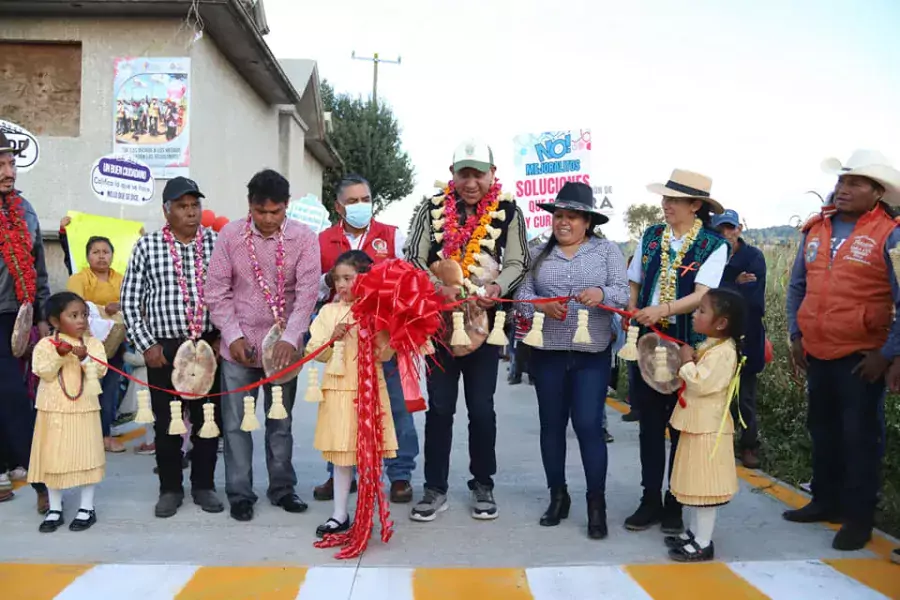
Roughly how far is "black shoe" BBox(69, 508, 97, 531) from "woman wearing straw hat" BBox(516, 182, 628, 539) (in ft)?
8.88

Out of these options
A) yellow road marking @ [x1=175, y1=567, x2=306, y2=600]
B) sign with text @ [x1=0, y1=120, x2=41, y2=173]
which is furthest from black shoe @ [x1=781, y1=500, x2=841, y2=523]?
sign with text @ [x1=0, y1=120, x2=41, y2=173]

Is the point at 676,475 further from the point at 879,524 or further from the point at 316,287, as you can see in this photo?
the point at 316,287

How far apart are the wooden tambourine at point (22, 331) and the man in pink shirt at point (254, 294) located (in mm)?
1267

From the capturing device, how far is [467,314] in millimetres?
4699

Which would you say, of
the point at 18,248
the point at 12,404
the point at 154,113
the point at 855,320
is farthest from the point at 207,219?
the point at 855,320

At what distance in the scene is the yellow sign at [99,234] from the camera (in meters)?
7.45

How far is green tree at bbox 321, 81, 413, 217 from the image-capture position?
31.6 m

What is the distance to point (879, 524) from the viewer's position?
4.77 m

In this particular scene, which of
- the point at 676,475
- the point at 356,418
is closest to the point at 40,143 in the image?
the point at 356,418

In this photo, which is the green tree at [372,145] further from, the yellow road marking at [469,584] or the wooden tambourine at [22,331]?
the yellow road marking at [469,584]

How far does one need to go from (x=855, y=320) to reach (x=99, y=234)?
22.3ft

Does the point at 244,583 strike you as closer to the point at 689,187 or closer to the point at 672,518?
the point at 672,518

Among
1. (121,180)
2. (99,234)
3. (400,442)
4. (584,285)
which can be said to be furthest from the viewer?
(121,180)

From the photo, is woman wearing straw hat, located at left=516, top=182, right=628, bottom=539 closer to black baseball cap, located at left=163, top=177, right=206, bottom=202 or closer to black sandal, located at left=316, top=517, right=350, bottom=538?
black sandal, located at left=316, top=517, right=350, bottom=538
